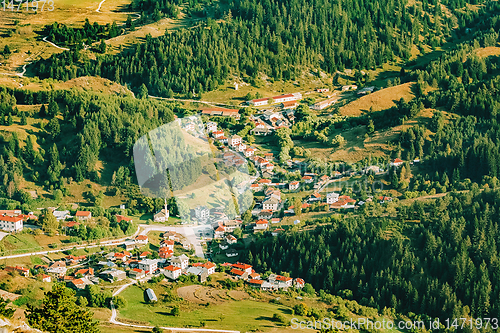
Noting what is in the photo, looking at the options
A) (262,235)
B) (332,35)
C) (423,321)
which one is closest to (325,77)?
(332,35)

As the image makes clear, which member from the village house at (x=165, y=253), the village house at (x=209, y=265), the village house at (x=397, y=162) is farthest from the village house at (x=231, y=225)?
the village house at (x=397, y=162)

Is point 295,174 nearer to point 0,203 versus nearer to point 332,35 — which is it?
point 0,203

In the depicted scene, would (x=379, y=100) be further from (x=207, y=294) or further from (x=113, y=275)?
(x=113, y=275)

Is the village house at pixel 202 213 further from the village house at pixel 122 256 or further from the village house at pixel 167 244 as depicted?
the village house at pixel 122 256

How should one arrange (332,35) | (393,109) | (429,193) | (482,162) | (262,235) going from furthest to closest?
(332,35), (393,109), (482,162), (429,193), (262,235)

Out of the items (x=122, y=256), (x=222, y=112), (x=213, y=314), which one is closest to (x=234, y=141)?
(x=222, y=112)

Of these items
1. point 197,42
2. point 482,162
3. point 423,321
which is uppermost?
point 197,42

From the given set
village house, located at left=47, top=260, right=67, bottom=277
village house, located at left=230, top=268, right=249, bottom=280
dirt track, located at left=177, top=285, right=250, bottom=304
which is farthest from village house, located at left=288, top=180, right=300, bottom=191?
village house, located at left=47, top=260, right=67, bottom=277
